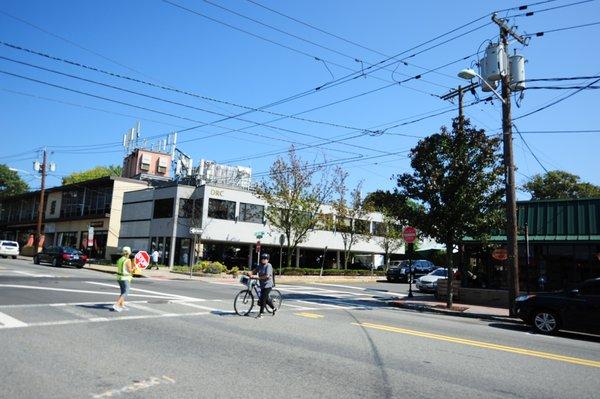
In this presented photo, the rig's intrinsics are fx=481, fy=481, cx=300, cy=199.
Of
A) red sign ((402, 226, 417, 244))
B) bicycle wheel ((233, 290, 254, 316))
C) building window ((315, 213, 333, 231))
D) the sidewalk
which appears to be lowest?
the sidewalk

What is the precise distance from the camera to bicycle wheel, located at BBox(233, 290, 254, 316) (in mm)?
12797

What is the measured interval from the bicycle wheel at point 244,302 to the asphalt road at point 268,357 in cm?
51

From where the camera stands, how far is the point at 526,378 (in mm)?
6961

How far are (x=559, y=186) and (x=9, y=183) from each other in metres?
78.0

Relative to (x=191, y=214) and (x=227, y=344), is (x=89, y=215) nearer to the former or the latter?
(x=191, y=214)

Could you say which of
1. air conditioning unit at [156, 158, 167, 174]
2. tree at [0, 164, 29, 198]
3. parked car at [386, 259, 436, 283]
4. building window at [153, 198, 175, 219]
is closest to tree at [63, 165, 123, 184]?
tree at [0, 164, 29, 198]

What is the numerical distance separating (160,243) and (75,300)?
90.0 feet

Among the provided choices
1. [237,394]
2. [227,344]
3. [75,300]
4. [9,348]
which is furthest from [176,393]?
[75,300]

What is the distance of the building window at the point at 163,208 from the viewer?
130ft

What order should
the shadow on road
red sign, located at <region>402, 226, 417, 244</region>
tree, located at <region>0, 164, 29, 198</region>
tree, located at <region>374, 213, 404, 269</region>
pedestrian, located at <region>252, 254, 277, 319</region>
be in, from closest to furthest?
the shadow on road < pedestrian, located at <region>252, 254, 277, 319</region> < red sign, located at <region>402, 226, 417, 244</region> < tree, located at <region>374, 213, 404, 269</region> < tree, located at <region>0, 164, 29, 198</region>

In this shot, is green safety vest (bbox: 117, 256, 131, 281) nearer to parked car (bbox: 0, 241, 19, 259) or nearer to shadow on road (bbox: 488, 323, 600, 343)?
shadow on road (bbox: 488, 323, 600, 343)

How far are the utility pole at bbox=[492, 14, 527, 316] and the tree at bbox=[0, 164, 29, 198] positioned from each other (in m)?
76.5

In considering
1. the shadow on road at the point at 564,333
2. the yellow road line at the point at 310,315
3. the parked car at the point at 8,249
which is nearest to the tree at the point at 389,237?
the shadow on road at the point at 564,333

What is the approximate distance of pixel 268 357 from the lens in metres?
7.53
